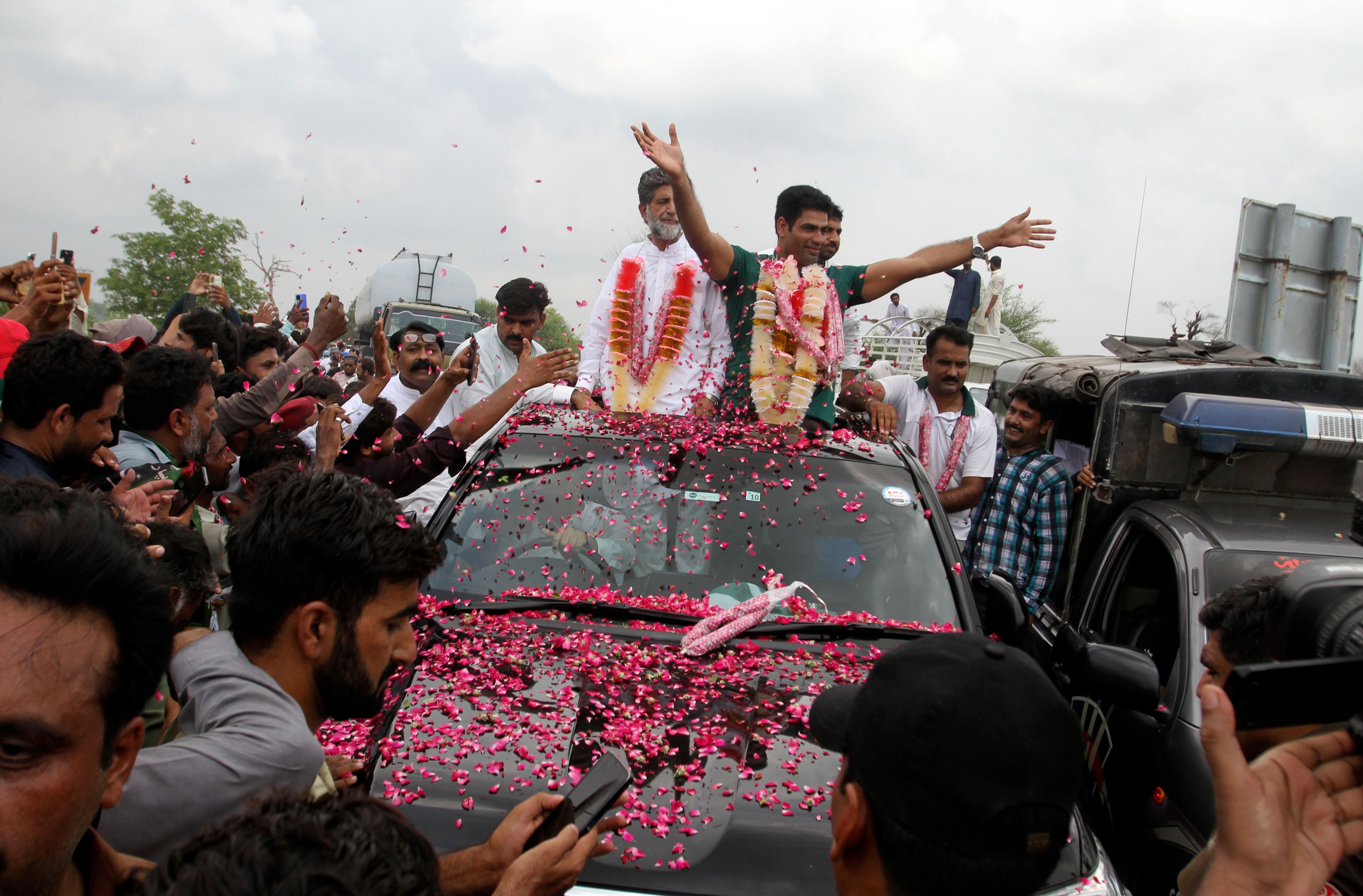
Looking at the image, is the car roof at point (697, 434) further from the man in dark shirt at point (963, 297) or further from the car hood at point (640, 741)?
the man in dark shirt at point (963, 297)

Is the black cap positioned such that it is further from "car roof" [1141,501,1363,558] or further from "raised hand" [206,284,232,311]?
"raised hand" [206,284,232,311]

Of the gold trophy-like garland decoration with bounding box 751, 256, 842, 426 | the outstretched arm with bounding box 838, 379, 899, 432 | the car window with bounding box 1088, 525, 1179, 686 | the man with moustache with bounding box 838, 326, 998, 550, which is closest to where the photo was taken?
the car window with bounding box 1088, 525, 1179, 686

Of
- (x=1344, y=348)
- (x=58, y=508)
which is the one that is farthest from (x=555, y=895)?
(x=1344, y=348)

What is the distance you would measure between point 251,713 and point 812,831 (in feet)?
4.14

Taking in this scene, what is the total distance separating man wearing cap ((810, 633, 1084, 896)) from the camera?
130cm

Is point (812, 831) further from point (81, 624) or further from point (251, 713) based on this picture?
point (81, 624)

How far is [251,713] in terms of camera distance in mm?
1755

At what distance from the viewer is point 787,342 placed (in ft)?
15.4

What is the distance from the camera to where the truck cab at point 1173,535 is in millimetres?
3297

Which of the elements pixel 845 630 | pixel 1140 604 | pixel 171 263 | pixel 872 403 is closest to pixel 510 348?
pixel 872 403

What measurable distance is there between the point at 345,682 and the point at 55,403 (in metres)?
1.72

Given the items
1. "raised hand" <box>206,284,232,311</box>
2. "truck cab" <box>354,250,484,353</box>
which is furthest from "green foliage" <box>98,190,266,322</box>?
"raised hand" <box>206,284,232,311</box>

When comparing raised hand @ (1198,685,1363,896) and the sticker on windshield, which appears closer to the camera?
raised hand @ (1198,685,1363,896)

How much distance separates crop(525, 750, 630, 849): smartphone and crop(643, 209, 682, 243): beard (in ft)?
12.9
